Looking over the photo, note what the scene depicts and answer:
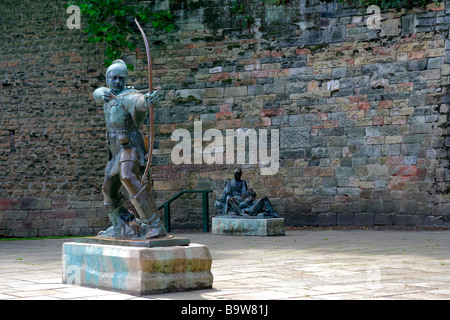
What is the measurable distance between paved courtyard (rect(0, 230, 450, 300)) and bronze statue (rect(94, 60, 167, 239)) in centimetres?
59

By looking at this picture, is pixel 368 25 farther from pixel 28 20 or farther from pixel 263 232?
pixel 28 20

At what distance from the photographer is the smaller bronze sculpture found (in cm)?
1077

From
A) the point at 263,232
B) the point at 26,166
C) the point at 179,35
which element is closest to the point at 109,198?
the point at 263,232

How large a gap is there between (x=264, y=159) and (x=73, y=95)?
14.2 ft

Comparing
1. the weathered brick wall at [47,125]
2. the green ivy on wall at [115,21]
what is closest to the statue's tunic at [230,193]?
the weathered brick wall at [47,125]

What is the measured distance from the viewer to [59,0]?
14039 millimetres

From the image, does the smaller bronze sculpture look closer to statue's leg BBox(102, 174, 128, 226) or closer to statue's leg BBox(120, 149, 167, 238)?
statue's leg BBox(102, 174, 128, 226)

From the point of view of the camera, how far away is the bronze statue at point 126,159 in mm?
5121

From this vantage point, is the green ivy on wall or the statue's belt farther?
the green ivy on wall

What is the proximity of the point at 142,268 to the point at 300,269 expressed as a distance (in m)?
1.96

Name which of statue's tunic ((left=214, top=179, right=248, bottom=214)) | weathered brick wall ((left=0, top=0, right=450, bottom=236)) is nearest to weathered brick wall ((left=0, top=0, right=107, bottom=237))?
weathered brick wall ((left=0, top=0, right=450, bottom=236))

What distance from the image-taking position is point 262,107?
12719 mm

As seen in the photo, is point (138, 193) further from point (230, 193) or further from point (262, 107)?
point (262, 107)

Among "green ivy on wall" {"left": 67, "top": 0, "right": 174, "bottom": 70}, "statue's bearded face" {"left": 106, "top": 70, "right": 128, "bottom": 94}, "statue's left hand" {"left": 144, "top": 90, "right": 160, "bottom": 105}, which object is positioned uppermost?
"green ivy on wall" {"left": 67, "top": 0, "right": 174, "bottom": 70}
